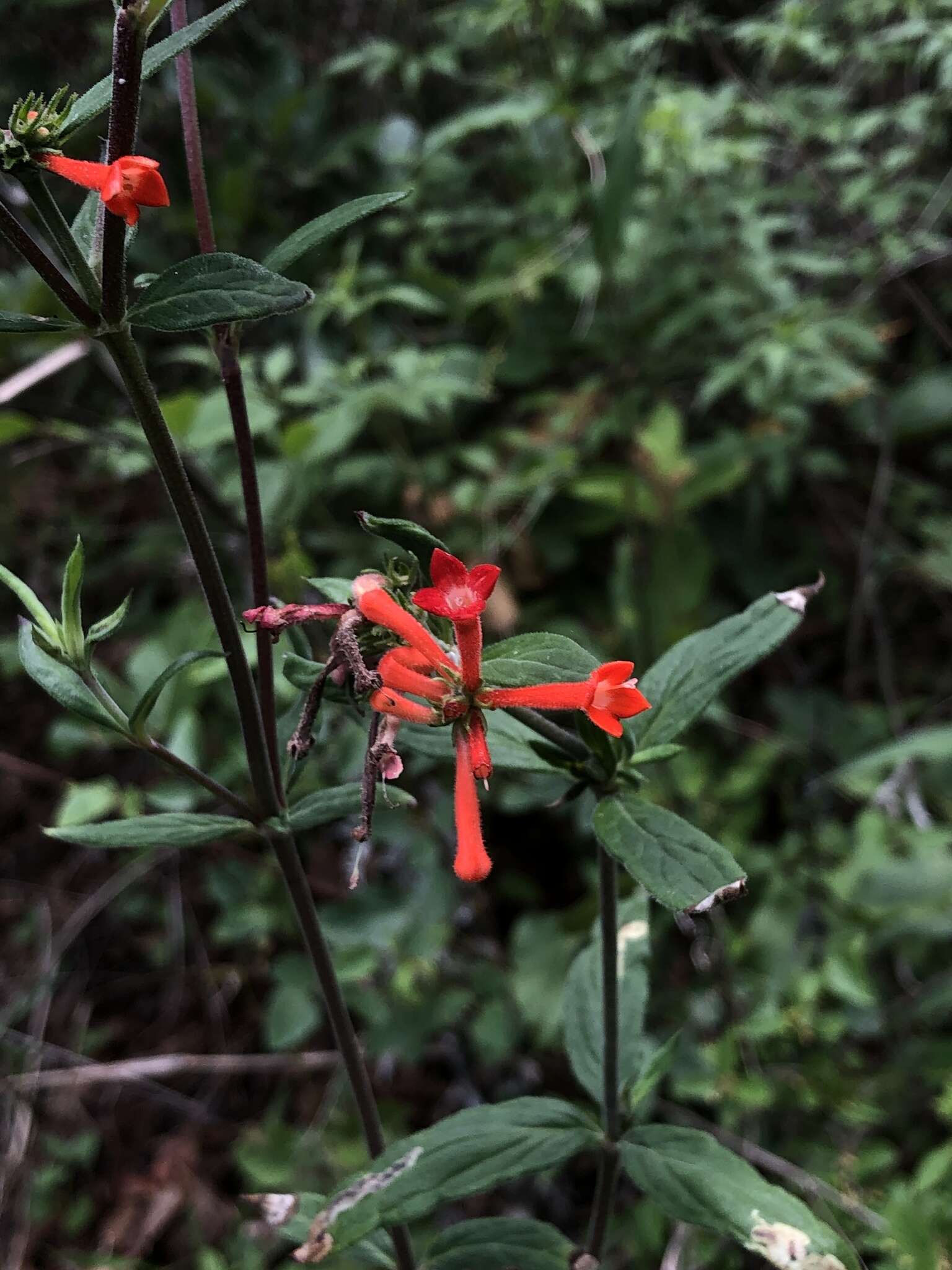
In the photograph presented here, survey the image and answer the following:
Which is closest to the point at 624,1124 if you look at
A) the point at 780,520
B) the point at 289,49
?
the point at 780,520

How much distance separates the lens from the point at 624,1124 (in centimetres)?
115

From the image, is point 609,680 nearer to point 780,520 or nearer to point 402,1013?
point 402,1013

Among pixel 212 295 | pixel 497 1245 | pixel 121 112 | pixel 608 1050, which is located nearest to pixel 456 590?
pixel 212 295

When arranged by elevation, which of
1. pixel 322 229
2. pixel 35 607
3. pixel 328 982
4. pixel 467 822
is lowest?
pixel 328 982

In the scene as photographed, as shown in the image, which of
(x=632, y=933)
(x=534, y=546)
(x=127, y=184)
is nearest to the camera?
(x=127, y=184)

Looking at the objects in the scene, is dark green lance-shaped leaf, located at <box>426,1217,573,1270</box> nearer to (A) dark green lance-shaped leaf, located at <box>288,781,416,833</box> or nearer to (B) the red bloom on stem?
(A) dark green lance-shaped leaf, located at <box>288,781,416,833</box>

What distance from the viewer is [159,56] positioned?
67 cm

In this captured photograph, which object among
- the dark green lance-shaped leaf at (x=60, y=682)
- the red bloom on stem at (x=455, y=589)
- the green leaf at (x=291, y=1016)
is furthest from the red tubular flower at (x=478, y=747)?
the green leaf at (x=291, y=1016)

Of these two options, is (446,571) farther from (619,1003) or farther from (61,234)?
(619,1003)

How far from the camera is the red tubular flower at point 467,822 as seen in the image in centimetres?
70

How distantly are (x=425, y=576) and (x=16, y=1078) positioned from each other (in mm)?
2383

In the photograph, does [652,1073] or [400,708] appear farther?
[652,1073]

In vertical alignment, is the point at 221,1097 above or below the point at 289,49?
below

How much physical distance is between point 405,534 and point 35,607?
38 cm
